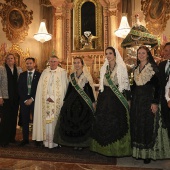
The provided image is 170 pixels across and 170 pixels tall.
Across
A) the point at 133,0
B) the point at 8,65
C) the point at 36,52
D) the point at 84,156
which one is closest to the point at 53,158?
the point at 84,156

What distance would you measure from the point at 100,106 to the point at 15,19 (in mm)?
6037

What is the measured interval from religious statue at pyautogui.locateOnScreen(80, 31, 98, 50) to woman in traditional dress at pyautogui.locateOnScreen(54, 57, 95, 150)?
173 inches

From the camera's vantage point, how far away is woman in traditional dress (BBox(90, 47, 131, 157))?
10.3ft

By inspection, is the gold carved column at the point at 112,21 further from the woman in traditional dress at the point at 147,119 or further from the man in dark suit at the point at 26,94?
the woman in traditional dress at the point at 147,119

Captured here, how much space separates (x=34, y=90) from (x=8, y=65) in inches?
26.1

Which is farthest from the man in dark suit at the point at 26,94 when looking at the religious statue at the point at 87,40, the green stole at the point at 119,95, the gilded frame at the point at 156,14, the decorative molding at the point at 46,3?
the decorative molding at the point at 46,3

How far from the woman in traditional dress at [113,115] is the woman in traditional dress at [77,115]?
281 mm

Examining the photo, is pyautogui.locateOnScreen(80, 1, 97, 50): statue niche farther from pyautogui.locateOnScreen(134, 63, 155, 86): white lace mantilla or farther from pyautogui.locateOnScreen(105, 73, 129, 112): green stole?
pyautogui.locateOnScreen(134, 63, 155, 86): white lace mantilla

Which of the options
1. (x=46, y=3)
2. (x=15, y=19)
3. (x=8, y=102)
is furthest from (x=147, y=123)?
(x=46, y=3)

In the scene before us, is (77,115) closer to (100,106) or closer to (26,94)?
(100,106)

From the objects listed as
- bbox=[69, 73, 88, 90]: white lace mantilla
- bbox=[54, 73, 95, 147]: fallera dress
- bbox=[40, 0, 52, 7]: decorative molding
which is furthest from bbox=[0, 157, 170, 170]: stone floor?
bbox=[40, 0, 52, 7]: decorative molding

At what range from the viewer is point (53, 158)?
129 inches

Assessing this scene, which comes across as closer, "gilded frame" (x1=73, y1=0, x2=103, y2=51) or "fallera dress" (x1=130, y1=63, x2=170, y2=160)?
"fallera dress" (x1=130, y1=63, x2=170, y2=160)

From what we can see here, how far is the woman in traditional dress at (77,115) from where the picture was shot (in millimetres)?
3591
